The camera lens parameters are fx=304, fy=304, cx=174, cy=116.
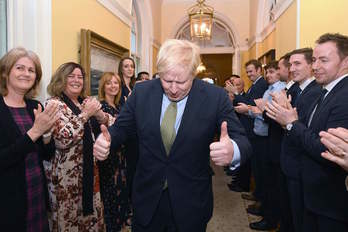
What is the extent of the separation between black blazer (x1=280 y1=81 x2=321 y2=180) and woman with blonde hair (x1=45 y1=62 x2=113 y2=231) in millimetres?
1512

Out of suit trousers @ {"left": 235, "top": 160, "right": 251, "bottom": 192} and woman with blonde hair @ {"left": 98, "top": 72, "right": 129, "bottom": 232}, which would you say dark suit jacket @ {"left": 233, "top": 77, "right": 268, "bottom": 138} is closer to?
suit trousers @ {"left": 235, "top": 160, "right": 251, "bottom": 192}

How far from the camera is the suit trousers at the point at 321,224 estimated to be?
1.72m

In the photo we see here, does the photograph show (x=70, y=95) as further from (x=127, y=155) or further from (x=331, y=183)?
(x=331, y=183)

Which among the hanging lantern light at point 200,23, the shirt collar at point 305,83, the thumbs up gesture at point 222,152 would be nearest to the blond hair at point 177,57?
the thumbs up gesture at point 222,152

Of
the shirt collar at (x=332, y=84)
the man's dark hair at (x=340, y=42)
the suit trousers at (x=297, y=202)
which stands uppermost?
the man's dark hair at (x=340, y=42)

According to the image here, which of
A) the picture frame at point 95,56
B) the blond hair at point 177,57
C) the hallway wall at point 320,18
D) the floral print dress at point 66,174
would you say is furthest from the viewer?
the picture frame at point 95,56

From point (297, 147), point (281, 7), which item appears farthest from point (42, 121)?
point (281, 7)

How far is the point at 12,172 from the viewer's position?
173 cm

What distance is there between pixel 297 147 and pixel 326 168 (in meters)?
0.50

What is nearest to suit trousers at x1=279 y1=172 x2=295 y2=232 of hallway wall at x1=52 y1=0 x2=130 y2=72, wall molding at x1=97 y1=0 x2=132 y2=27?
hallway wall at x1=52 y1=0 x2=130 y2=72

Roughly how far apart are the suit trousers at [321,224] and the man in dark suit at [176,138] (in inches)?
28.1

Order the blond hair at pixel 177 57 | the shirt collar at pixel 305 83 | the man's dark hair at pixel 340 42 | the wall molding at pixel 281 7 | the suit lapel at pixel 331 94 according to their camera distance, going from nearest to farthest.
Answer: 1. the blond hair at pixel 177 57
2. the suit lapel at pixel 331 94
3. the man's dark hair at pixel 340 42
4. the shirt collar at pixel 305 83
5. the wall molding at pixel 281 7

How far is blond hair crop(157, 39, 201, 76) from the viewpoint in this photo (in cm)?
141

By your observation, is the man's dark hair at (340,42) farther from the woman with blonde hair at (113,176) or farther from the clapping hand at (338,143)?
the woman with blonde hair at (113,176)
